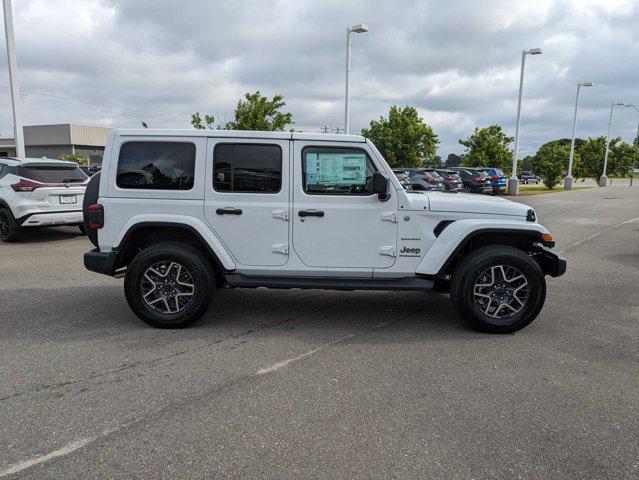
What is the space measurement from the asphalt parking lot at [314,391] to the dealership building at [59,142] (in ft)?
231

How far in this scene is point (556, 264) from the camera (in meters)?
4.98

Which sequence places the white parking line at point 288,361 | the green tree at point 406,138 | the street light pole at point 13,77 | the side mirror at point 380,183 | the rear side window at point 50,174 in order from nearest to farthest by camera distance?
the white parking line at point 288,361, the side mirror at point 380,183, the rear side window at point 50,174, the street light pole at point 13,77, the green tree at point 406,138

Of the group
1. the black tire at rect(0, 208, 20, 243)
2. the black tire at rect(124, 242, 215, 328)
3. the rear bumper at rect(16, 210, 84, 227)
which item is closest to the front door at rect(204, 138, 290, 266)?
the black tire at rect(124, 242, 215, 328)

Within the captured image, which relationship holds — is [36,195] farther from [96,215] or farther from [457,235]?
[457,235]

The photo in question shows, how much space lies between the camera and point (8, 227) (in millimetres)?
9883

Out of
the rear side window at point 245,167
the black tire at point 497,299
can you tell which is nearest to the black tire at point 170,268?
the rear side window at point 245,167

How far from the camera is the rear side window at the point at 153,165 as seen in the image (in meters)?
4.85

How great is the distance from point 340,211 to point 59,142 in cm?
7597

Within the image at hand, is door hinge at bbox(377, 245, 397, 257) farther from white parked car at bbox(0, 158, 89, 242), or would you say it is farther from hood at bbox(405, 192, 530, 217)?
white parked car at bbox(0, 158, 89, 242)

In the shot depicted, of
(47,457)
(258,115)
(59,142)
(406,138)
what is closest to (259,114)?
(258,115)

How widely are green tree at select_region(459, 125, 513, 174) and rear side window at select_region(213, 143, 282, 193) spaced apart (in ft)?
119

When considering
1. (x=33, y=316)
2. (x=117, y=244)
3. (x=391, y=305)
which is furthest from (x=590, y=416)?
(x=33, y=316)

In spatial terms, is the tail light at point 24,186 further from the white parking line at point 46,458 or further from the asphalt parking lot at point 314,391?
the white parking line at point 46,458

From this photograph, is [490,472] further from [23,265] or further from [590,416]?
[23,265]
